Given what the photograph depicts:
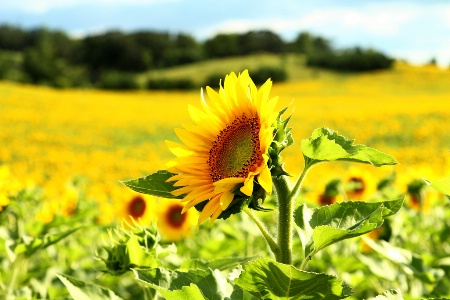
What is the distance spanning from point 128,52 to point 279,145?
57.3 m

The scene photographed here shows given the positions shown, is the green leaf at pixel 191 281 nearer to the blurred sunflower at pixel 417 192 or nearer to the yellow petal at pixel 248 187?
the yellow petal at pixel 248 187

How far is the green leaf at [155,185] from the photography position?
3.32ft

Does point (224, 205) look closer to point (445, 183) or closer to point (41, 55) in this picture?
point (445, 183)

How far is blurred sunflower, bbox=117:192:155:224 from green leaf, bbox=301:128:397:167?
203 cm


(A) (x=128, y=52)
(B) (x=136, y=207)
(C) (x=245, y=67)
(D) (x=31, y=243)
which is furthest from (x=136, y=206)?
(A) (x=128, y=52)

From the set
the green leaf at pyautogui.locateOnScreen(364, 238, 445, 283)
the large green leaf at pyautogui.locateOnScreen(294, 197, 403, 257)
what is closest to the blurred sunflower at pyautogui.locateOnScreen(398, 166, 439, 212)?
the green leaf at pyautogui.locateOnScreen(364, 238, 445, 283)

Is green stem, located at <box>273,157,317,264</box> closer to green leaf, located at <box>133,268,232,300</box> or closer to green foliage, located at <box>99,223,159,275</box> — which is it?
green leaf, located at <box>133,268,232,300</box>

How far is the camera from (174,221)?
3064mm

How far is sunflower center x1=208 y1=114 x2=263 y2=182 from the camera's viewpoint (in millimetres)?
1023

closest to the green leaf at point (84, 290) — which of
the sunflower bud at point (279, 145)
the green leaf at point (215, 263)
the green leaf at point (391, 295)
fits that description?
the green leaf at point (215, 263)

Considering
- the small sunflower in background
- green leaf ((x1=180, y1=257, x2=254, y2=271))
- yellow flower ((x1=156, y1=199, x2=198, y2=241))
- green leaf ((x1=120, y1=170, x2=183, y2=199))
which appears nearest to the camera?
green leaf ((x1=120, y1=170, x2=183, y2=199))

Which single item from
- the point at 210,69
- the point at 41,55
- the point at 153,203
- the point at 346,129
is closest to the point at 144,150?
the point at 346,129

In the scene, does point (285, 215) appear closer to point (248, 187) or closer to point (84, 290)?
point (248, 187)

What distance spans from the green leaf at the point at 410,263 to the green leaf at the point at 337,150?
1.73 feet
